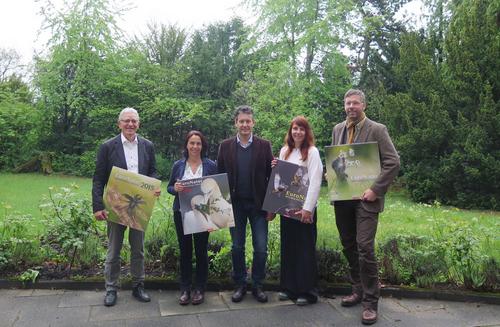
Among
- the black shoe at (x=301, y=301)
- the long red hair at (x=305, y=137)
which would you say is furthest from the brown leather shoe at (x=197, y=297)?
the long red hair at (x=305, y=137)

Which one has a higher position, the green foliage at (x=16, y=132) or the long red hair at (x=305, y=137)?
the green foliage at (x=16, y=132)

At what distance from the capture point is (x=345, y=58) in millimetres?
23281

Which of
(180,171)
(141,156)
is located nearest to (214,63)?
(141,156)

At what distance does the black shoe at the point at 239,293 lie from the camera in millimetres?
4340

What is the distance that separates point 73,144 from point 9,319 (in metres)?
20.9

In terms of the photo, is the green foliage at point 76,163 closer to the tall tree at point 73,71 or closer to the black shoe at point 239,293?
the tall tree at point 73,71

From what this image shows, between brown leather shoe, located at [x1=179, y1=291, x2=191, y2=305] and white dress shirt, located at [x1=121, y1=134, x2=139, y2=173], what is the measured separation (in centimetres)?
133

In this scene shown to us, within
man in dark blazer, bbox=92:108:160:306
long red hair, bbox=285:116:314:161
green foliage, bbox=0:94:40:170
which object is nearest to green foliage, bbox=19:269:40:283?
man in dark blazer, bbox=92:108:160:306

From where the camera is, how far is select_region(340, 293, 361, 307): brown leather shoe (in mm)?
4238

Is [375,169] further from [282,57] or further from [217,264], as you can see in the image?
[282,57]

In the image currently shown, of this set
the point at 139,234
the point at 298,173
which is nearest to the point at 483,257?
the point at 298,173

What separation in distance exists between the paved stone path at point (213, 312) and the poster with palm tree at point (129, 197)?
84 cm

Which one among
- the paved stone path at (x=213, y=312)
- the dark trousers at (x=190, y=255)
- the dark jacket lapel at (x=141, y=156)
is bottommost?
the paved stone path at (x=213, y=312)

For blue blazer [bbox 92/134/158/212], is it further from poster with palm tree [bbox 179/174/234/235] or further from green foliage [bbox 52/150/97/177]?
green foliage [bbox 52/150/97/177]
